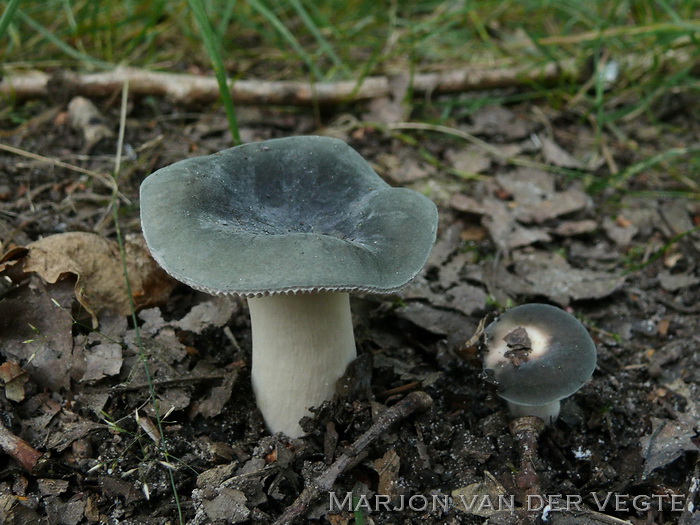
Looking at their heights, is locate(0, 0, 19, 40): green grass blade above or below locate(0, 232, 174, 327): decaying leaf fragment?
above

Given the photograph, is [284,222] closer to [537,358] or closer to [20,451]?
[537,358]

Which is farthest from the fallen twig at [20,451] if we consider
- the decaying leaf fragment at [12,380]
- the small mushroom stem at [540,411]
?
the small mushroom stem at [540,411]

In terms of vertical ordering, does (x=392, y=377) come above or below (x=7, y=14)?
below

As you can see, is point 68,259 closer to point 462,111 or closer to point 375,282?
point 375,282

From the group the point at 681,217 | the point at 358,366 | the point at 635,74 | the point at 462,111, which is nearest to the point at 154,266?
the point at 358,366

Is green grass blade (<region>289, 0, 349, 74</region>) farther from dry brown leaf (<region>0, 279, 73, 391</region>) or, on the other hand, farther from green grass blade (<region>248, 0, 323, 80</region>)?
dry brown leaf (<region>0, 279, 73, 391</region>)

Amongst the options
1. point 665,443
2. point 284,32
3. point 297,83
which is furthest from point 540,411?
point 297,83

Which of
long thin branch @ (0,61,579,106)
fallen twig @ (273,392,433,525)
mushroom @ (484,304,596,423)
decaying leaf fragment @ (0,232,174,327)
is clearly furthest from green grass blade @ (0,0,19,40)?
mushroom @ (484,304,596,423)
